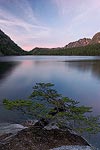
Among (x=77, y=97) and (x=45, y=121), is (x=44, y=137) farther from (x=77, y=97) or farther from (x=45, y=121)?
(x=77, y=97)

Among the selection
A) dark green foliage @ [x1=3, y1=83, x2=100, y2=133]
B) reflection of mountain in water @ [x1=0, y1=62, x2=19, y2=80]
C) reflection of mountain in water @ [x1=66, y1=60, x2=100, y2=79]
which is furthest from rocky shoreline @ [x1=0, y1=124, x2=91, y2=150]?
reflection of mountain in water @ [x1=66, y1=60, x2=100, y2=79]

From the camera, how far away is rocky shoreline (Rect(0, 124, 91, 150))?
13.2 metres

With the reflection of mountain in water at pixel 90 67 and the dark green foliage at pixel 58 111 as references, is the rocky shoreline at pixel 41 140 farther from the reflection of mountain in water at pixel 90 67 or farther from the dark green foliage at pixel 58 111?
the reflection of mountain in water at pixel 90 67

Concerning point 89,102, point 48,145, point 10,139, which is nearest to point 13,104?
point 10,139

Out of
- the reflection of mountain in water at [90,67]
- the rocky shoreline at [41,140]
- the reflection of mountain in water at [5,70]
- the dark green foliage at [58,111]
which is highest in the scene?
the dark green foliage at [58,111]

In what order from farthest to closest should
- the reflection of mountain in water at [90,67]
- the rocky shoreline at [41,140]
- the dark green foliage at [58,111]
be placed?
the reflection of mountain in water at [90,67]
the dark green foliage at [58,111]
the rocky shoreline at [41,140]

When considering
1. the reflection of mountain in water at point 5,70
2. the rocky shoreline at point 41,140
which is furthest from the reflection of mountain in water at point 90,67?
the rocky shoreline at point 41,140

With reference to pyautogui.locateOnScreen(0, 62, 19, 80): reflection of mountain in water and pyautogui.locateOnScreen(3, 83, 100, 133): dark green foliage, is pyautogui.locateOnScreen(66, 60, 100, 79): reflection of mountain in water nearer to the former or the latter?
pyautogui.locateOnScreen(0, 62, 19, 80): reflection of mountain in water

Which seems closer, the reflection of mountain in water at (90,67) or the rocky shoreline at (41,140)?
the rocky shoreline at (41,140)

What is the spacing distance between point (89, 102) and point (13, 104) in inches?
764

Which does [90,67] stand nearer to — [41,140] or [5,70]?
[5,70]

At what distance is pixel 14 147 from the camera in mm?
13055

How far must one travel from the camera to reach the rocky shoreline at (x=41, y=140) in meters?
13.2

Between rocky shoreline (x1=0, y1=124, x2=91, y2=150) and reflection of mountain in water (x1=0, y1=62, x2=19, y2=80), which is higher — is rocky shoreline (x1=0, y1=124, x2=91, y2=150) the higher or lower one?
the higher one
